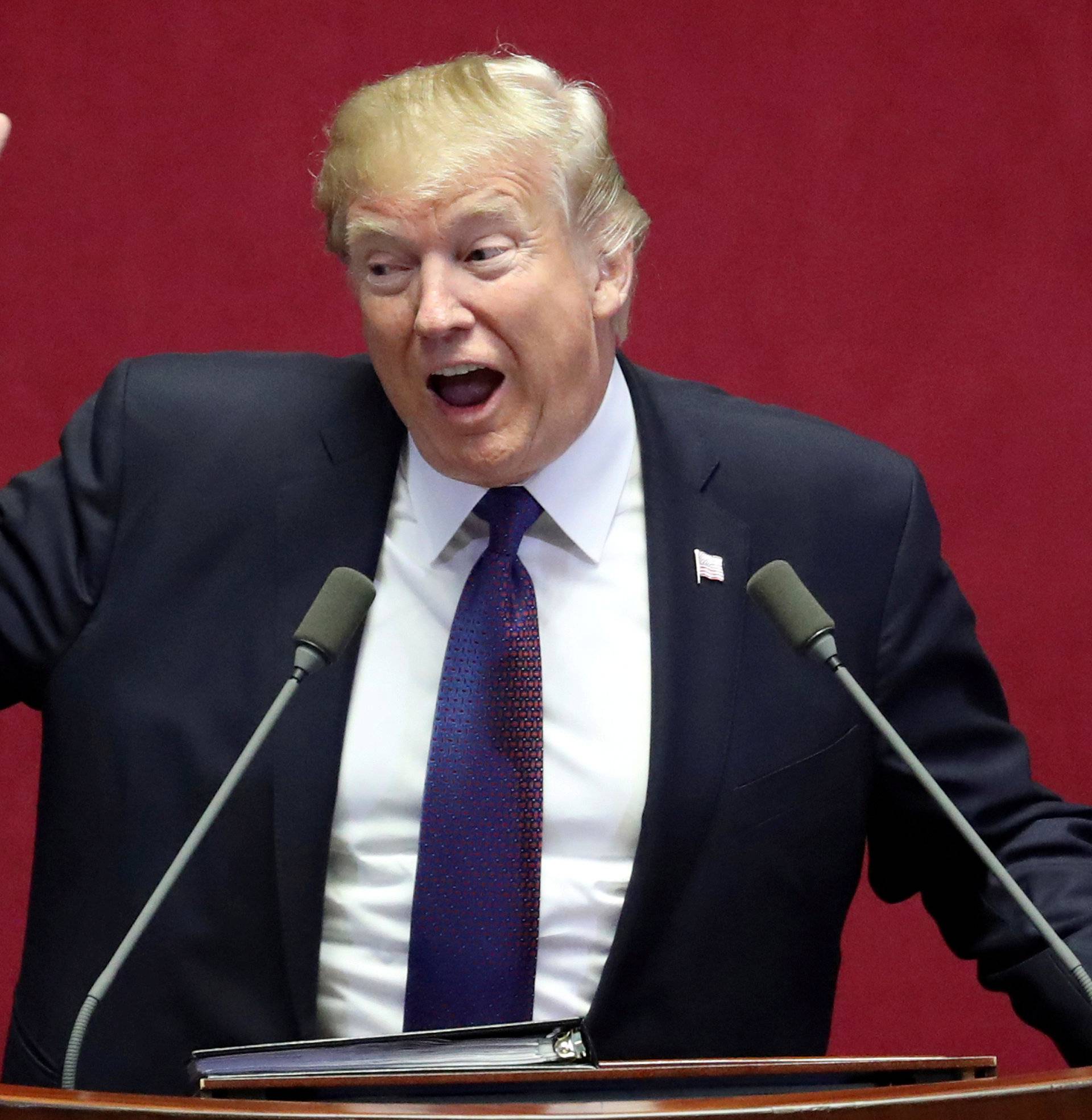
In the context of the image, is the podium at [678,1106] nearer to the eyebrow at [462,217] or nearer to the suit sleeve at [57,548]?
the suit sleeve at [57,548]

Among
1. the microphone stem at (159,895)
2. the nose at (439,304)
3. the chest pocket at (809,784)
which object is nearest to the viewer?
the microphone stem at (159,895)

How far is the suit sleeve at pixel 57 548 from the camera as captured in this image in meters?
1.74

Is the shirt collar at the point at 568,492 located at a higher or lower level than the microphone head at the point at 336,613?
higher

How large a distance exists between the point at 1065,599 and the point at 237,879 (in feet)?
4.39

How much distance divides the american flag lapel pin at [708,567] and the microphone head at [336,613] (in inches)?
17.4

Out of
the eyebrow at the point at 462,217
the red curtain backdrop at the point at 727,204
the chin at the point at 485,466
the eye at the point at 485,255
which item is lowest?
the chin at the point at 485,466

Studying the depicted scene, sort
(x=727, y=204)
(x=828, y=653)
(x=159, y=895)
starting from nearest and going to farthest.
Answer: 1. (x=159, y=895)
2. (x=828, y=653)
3. (x=727, y=204)

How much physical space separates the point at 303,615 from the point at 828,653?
531 mm

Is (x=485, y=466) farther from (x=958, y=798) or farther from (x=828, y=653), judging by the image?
(x=958, y=798)

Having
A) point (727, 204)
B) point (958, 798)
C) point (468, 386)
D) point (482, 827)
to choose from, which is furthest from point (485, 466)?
point (727, 204)

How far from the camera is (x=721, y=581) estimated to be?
5.89 ft

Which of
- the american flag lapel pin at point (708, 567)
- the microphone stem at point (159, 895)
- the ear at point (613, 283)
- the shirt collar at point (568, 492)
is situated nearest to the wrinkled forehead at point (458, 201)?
the ear at point (613, 283)

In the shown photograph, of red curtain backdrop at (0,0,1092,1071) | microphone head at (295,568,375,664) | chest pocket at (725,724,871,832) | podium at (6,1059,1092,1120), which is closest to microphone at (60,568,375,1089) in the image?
microphone head at (295,568,375,664)

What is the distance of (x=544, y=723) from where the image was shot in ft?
5.72
